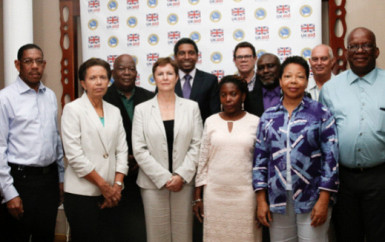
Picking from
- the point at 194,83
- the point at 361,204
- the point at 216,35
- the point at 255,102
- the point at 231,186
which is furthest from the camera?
the point at 216,35

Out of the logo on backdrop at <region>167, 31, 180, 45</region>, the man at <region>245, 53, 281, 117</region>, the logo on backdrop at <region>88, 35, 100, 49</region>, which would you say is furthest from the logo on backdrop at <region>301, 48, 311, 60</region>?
the logo on backdrop at <region>88, 35, 100, 49</region>

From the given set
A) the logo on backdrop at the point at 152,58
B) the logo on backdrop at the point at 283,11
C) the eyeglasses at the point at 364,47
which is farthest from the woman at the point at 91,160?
the logo on backdrop at the point at 283,11

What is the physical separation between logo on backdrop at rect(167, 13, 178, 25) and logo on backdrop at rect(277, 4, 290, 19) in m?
1.05

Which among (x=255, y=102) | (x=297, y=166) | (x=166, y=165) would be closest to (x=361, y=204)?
(x=297, y=166)

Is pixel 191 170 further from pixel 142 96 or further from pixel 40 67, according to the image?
pixel 40 67

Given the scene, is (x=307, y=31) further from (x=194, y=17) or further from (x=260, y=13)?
(x=194, y=17)

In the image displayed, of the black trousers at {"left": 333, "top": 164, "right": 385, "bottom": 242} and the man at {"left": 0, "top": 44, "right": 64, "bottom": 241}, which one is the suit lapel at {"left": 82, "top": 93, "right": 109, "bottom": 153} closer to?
the man at {"left": 0, "top": 44, "right": 64, "bottom": 241}

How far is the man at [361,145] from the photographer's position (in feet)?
6.81

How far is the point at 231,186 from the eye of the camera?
2250mm

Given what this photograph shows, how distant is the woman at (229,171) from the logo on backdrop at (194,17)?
4.82 feet

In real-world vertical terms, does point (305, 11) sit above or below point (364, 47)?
above

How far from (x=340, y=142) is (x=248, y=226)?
0.77 meters

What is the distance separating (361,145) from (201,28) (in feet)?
6.93

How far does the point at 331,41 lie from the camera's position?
340 cm
